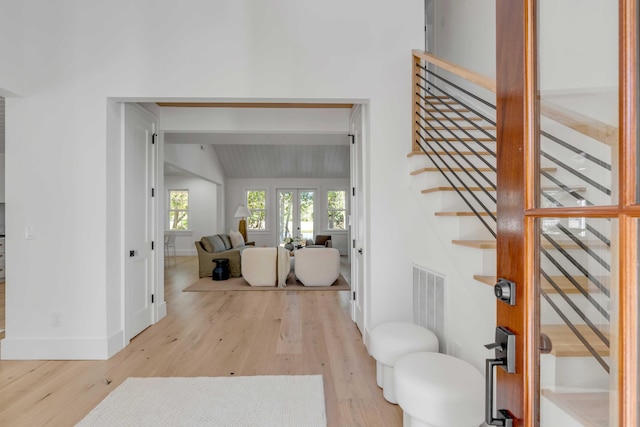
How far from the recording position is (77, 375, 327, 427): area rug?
2.00m

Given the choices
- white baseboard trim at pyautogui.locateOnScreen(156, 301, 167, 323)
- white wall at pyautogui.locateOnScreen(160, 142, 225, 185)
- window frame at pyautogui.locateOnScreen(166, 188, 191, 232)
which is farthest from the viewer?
window frame at pyautogui.locateOnScreen(166, 188, 191, 232)

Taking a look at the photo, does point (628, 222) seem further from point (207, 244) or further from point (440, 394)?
point (207, 244)

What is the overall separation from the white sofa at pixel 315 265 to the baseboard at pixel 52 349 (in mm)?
3215

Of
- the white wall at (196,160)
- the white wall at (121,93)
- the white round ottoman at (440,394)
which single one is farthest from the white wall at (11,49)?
the white wall at (196,160)

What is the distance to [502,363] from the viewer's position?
77 centimetres

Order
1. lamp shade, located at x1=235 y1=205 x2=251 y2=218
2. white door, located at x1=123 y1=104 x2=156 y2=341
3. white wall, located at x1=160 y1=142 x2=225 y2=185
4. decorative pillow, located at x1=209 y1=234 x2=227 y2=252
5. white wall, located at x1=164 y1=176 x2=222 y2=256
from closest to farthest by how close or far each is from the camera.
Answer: white door, located at x1=123 y1=104 x2=156 y2=341, decorative pillow, located at x1=209 y1=234 x2=227 y2=252, white wall, located at x1=160 y1=142 x2=225 y2=185, lamp shade, located at x1=235 y1=205 x2=251 y2=218, white wall, located at x1=164 y1=176 x2=222 y2=256

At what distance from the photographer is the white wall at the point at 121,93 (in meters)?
2.84

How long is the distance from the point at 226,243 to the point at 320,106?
14.5ft

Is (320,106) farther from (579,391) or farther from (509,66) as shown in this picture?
(579,391)

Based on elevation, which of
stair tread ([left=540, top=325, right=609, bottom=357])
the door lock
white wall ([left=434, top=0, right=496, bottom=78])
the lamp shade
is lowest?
stair tread ([left=540, top=325, right=609, bottom=357])

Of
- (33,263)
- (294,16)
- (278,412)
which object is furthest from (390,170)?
(33,263)

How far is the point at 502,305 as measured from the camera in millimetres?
833

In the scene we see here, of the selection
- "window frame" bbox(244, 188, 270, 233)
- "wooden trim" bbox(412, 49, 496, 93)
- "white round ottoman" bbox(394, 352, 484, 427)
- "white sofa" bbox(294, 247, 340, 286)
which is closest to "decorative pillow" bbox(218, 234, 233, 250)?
"white sofa" bbox(294, 247, 340, 286)

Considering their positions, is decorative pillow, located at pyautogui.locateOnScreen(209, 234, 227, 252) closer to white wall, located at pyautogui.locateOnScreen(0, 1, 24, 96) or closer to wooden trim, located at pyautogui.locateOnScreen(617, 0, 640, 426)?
white wall, located at pyautogui.locateOnScreen(0, 1, 24, 96)
